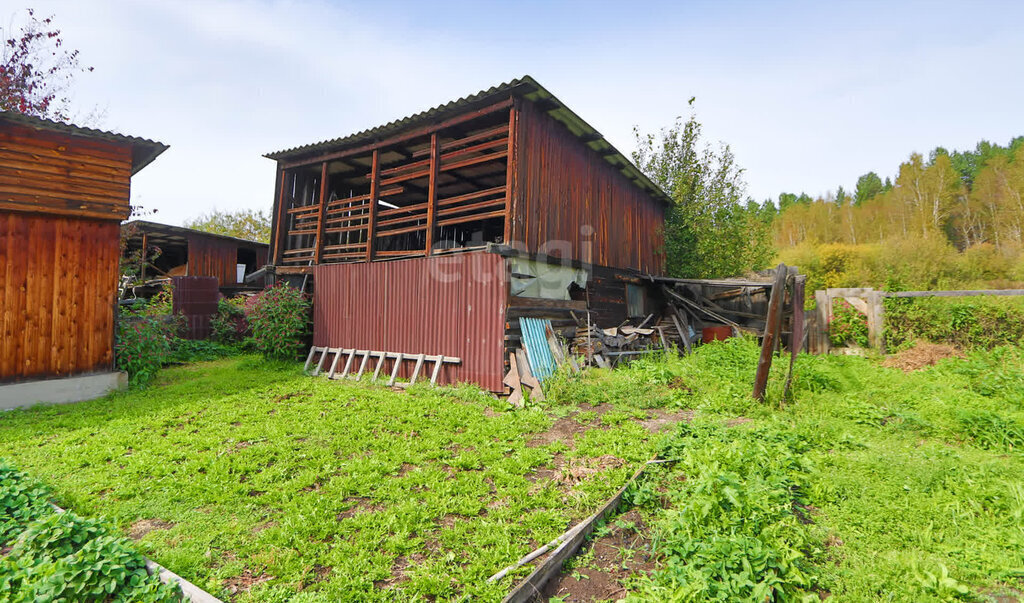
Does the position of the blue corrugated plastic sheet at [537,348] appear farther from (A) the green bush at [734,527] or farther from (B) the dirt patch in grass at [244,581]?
(B) the dirt patch in grass at [244,581]

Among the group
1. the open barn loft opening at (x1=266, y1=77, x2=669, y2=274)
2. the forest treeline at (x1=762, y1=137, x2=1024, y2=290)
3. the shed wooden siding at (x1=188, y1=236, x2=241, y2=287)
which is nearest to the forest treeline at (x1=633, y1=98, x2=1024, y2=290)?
the forest treeline at (x1=762, y1=137, x2=1024, y2=290)

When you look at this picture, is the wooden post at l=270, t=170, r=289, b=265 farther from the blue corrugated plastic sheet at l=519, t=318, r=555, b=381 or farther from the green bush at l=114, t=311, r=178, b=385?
the blue corrugated plastic sheet at l=519, t=318, r=555, b=381

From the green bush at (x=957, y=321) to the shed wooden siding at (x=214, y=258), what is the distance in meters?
25.6

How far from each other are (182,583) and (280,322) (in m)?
9.36

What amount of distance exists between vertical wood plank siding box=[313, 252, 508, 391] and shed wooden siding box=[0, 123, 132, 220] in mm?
4391

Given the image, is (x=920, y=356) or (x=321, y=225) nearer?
(x=920, y=356)

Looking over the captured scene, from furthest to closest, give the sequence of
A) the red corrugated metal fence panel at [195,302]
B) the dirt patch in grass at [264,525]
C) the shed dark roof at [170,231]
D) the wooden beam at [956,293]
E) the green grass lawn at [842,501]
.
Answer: the shed dark roof at [170,231]
the red corrugated metal fence panel at [195,302]
the wooden beam at [956,293]
the dirt patch in grass at [264,525]
the green grass lawn at [842,501]

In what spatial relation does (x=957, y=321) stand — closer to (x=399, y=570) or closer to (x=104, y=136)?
(x=399, y=570)

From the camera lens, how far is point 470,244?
11.2m

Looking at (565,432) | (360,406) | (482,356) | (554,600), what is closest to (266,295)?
(360,406)

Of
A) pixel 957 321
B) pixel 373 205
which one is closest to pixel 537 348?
pixel 373 205

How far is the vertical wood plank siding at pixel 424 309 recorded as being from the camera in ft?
26.8

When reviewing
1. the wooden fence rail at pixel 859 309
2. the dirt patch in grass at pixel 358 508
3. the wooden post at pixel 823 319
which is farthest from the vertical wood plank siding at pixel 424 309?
the wooden post at pixel 823 319

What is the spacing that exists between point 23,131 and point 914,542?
1347cm
